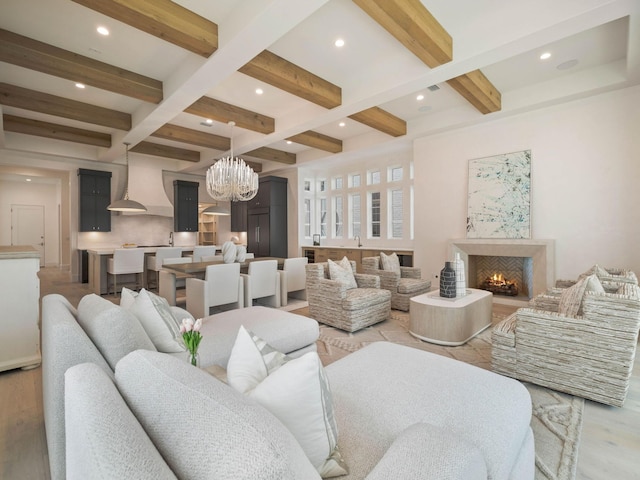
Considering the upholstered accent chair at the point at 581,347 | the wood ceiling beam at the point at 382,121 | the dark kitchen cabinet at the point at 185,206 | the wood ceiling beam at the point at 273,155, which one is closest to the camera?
the upholstered accent chair at the point at 581,347

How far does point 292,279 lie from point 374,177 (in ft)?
12.0

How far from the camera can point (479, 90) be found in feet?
13.3

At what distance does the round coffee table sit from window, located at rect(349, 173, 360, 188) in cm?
483

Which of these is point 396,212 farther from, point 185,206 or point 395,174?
point 185,206

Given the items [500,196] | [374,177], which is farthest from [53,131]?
[500,196]

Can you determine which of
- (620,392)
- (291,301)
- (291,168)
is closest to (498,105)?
(620,392)

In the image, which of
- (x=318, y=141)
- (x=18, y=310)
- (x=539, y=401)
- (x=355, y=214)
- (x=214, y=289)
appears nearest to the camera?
(x=539, y=401)

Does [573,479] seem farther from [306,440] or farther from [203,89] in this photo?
[203,89]

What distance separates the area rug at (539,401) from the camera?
5.19 ft

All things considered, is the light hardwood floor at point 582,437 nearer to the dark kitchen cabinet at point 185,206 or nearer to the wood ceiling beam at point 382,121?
the wood ceiling beam at point 382,121

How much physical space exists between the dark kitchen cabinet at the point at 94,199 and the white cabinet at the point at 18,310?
4893 millimetres

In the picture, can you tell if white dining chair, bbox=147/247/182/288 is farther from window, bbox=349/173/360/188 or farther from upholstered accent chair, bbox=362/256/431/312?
window, bbox=349/173/360/188

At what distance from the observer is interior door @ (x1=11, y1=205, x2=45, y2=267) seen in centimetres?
967

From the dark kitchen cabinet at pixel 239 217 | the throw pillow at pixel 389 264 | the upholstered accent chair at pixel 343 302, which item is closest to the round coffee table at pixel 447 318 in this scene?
the upholstered accent chair at pixel 343 302
